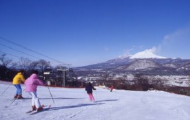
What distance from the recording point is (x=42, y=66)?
100 meters

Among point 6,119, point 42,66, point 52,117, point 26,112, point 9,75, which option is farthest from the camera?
point 42,66

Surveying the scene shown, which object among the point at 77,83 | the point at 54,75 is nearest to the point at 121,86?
the point at 77,83

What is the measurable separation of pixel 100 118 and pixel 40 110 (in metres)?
2.63

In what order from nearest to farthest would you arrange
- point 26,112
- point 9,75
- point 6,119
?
point 6,119 < point 26,112 < point 9,75

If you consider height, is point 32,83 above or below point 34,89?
above

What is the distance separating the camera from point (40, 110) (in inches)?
385

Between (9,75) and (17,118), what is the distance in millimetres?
60230

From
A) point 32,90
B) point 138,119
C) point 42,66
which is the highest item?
point 42,66

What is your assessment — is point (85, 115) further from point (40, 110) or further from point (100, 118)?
point (40, 110)

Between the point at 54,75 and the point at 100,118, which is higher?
the point at 54,75

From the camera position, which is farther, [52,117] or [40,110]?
[40,110]

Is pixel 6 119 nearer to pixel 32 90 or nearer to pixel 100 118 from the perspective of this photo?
pixel 32 90

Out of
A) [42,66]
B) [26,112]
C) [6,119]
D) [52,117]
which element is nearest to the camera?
[6,119]

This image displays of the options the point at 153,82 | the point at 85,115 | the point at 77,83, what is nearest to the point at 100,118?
the point at 85,115
